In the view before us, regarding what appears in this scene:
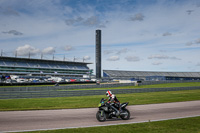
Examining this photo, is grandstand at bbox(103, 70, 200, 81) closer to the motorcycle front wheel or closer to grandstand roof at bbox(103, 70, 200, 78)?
grandstand roof at bbox(103, 70, 200, 78)

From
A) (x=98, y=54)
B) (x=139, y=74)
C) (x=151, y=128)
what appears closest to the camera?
(x=151, y=128)

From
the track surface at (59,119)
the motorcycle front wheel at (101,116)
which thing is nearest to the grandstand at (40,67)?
the track surface at (59,119)

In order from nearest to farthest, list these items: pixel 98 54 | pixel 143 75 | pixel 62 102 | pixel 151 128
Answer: pixel 151 128 → pixel 62 102 → pixel 98 54 → pixel 143 75

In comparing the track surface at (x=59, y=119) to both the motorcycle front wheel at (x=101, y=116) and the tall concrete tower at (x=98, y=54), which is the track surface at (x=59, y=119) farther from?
the tall concrete tower at (x=98, y=54)

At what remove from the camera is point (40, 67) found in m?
115

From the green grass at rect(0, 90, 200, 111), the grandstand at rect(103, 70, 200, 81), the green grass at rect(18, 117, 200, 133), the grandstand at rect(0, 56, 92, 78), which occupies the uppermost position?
the grandstand at rect(0, 56, 92, 78)

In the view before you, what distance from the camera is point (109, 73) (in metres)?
104

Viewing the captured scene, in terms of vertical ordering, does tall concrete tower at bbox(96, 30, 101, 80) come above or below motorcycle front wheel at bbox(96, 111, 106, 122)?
above

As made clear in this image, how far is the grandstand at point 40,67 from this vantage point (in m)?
105

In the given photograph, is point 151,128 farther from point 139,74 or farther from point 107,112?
Result: point 139,74

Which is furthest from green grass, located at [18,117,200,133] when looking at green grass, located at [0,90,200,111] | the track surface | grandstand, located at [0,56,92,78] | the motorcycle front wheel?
grandstand, located at [0,56,92,78]

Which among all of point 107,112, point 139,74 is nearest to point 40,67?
point 139,74

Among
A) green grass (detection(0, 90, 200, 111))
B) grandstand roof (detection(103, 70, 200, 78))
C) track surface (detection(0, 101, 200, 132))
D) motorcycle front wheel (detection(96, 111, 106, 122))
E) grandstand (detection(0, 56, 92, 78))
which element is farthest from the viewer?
grandstand (detection(0, 56, 92, 78))

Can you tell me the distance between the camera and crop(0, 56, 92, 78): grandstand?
104606mm
